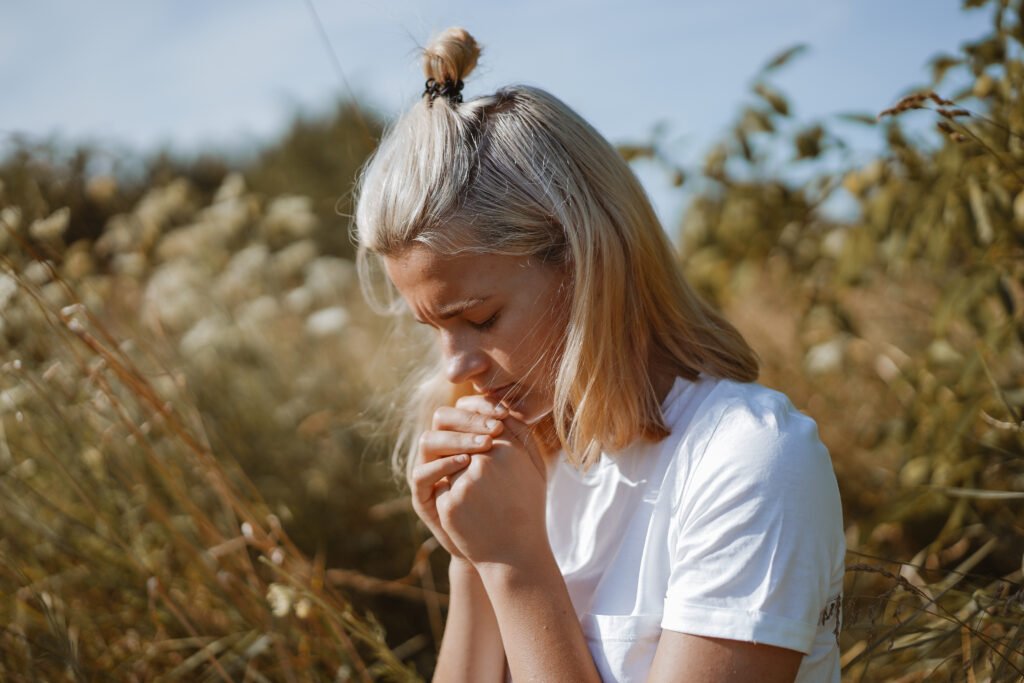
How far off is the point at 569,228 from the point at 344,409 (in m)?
2.07

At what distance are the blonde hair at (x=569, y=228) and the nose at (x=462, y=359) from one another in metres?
0.13

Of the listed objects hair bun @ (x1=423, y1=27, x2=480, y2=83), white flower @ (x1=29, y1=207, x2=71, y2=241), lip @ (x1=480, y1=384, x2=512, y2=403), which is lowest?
lip @ (x1=480, y1=384, x2=512, y2=403)

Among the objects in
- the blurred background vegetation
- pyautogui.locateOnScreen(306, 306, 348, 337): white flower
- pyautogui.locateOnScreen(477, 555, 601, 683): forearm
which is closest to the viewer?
pyautogui.locateOnScreen(477, 555, 601, 683): forearm

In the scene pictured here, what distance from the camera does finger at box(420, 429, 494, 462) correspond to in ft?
4.53

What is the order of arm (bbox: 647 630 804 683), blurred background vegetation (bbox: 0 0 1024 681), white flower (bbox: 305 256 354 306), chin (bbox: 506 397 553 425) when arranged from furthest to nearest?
white flower (bbox: 305 256 354 306) < blurred background vegetation (bbox: 0 0 1024 681) < chin (bbox: 506 397 553 425) < arm (bbox: 647 630 804 683)

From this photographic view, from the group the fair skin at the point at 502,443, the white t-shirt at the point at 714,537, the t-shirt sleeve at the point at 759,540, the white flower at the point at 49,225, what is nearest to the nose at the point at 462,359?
the fair skin at the point at 502,443

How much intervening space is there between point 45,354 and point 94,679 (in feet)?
2.62

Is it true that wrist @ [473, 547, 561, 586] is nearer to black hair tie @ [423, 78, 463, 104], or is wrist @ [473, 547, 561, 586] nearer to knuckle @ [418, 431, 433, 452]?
knuckle @ [418, 431, 433, 452]

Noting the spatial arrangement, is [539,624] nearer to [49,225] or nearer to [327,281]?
[49,225]

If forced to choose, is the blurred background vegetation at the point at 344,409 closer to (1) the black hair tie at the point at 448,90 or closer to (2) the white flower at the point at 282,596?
(2) the white flower at the point at 282,596

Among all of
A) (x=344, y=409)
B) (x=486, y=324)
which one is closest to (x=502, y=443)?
(x=486, y=324)

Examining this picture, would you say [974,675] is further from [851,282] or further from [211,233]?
[211,233]

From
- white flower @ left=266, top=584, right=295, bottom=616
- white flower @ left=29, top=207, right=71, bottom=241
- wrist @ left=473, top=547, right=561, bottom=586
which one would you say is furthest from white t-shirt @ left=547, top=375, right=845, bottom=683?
white flower @ left=29, top=207, right=71, bottom=241

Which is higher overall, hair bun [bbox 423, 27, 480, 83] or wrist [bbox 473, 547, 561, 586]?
hair bun [bbox 423, 27, 480, 83]
